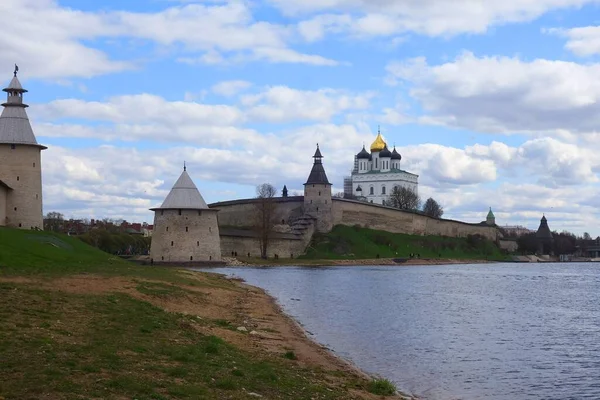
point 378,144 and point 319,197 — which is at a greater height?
point 378,144

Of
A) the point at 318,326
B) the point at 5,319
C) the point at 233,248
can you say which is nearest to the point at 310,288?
the point at 318,326

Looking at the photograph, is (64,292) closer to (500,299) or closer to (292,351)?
(292,351)

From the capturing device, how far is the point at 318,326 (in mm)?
19734

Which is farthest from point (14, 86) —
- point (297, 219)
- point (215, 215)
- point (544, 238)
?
point (544, 238)

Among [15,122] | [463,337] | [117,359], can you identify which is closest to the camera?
[117,359]

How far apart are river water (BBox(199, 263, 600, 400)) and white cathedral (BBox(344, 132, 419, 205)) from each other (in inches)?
3041

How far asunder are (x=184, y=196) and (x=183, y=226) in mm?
2312

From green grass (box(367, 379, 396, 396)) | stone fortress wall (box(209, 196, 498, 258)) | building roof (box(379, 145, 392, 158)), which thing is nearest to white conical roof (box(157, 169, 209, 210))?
stone fortress wall (box(209, 196, 498, 258))

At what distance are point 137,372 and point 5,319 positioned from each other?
3241 millimetres

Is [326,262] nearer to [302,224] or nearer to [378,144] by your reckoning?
[302,224]

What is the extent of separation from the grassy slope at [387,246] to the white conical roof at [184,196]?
21.2 meters

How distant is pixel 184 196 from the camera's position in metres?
54.2

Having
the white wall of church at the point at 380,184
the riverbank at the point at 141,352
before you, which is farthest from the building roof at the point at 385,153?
the riverbank at the point at 141,352

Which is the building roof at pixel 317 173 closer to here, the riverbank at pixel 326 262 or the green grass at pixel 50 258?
the riverbank at pixel 326 262
